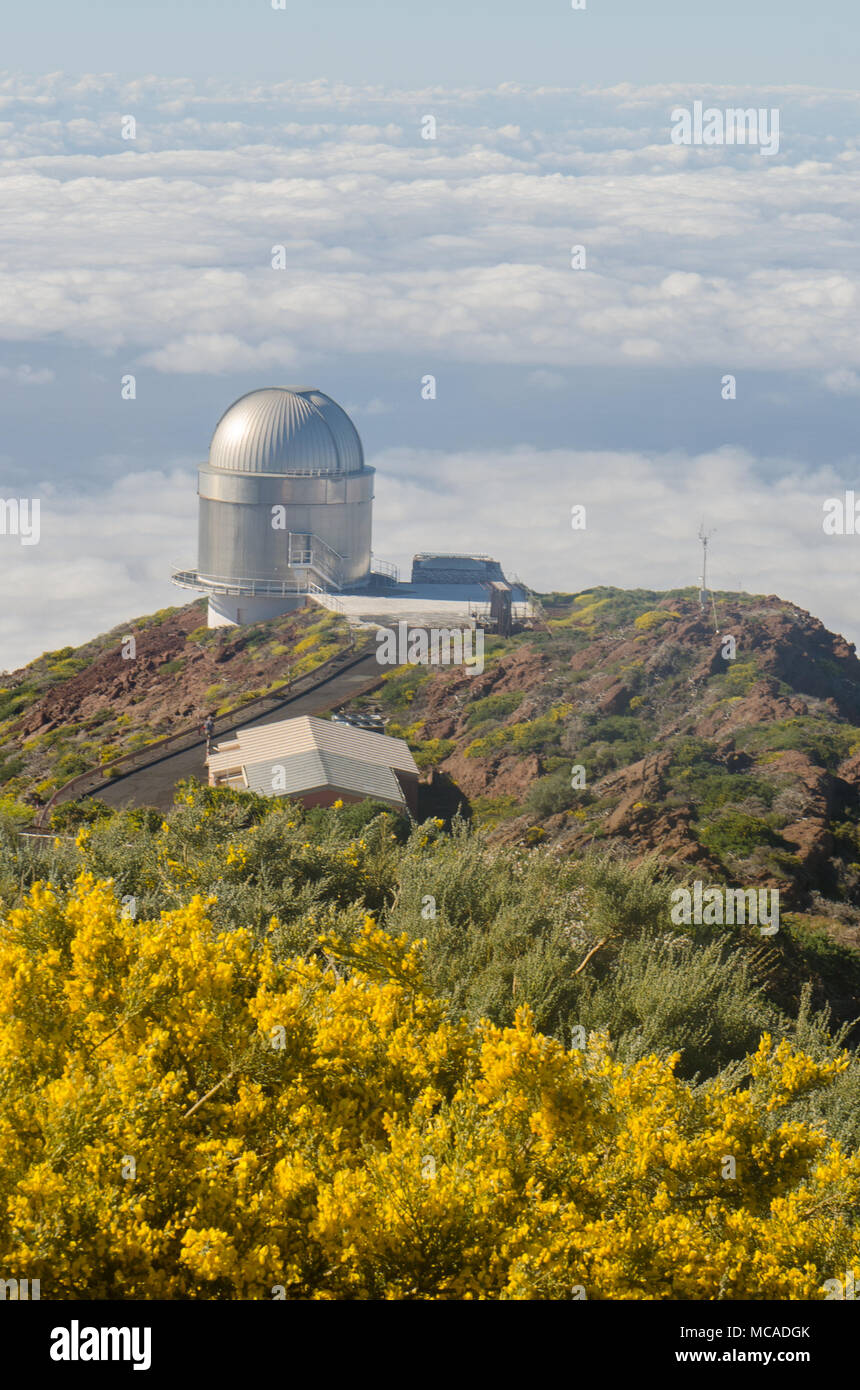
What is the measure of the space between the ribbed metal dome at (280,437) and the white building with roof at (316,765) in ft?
81.2

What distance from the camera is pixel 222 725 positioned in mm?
32500

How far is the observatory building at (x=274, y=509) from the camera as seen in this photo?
51188 mm

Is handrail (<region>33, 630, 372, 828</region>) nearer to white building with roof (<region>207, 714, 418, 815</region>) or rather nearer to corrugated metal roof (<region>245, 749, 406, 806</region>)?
white building with roof (<region>207, 714, 418, 815</region>)

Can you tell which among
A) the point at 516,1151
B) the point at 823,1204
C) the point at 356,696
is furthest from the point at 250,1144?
the point at 356,696

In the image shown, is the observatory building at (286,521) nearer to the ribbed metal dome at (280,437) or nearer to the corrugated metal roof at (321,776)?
the ribbed metal dome at (280,437)

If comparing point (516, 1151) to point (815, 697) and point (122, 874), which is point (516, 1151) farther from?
point (815, 697)

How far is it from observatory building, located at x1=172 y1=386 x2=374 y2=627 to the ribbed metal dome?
0.04m

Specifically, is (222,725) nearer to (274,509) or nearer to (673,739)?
(673,739)

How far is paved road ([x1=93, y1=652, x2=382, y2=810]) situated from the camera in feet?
86.1

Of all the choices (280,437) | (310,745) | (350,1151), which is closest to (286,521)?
(280,437)

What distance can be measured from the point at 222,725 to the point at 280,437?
21.9 metres

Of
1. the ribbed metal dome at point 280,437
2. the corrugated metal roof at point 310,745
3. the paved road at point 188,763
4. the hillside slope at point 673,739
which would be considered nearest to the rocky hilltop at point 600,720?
the hillside slope at point 673,739

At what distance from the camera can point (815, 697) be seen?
4112 cm

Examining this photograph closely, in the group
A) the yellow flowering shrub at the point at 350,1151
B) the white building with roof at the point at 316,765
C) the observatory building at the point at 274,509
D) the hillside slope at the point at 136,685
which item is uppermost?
the observatory building at the point at 274,509
